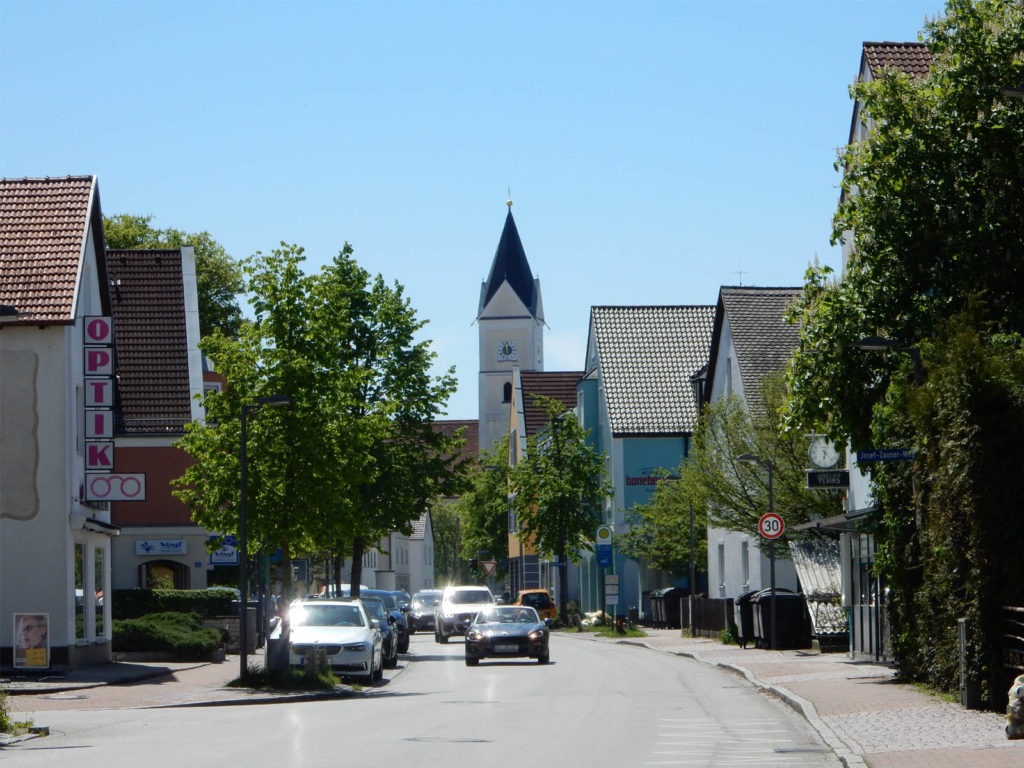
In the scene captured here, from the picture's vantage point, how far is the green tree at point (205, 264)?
63375 millimetres

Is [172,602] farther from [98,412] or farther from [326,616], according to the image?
[326,616]

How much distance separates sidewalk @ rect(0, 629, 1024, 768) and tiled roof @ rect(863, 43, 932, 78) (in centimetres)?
1135

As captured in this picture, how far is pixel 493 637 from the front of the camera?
1431 inches

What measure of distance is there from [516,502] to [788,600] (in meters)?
27.0

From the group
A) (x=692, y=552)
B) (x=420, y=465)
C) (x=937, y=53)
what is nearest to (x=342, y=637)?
(x=937, y=53)

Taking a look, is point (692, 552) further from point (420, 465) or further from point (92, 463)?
point (92, 463)

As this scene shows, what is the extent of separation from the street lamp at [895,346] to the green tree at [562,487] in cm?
3924

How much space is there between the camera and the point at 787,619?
39500mm

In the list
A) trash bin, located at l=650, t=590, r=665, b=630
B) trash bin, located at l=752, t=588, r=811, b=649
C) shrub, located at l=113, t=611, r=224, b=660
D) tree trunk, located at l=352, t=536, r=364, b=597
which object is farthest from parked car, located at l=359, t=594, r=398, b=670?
trash bin, located at l=650, t=590, r=665, b=630

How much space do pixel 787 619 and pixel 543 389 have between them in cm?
5278

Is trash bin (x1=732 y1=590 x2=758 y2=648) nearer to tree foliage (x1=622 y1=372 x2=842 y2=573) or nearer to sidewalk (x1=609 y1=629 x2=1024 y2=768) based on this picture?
tree foliage (x1=622 y1=372 x2=842 y2=573)

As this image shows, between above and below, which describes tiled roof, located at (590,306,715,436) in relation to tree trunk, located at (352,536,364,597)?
above

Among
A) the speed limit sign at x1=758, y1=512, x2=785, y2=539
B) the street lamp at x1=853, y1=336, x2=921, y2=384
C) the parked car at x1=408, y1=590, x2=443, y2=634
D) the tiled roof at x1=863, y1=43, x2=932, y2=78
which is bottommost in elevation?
the parked car at x1=408, y1=590, x2=443, y2=634

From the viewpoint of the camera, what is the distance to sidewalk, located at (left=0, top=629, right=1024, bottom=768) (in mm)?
15266
